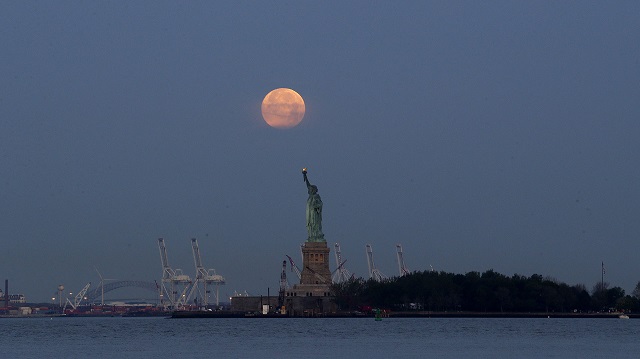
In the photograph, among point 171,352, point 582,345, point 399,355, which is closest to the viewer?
point 399,355

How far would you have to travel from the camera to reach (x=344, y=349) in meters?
112

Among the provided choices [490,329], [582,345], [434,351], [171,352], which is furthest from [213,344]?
[490,329]

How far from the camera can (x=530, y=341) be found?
416 ft

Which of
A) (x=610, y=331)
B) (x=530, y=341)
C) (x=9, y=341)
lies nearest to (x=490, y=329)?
(x=610, y=331)

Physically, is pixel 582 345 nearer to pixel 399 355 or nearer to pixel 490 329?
pixel 399 355

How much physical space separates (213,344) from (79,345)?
1427 cm

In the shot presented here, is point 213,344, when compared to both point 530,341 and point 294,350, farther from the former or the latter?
point 530,341

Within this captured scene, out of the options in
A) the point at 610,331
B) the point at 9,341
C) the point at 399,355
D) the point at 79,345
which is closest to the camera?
the point at 399,355

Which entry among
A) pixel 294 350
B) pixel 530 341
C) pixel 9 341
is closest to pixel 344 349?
pixel 294 350

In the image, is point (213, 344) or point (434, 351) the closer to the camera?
point (434, 351)

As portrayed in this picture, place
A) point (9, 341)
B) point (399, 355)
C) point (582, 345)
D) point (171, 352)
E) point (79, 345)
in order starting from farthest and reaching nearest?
point (9, 341)
point (79, 345)
point (582, 345)
point (171, 352)
point (399, 355)

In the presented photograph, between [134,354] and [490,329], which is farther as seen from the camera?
[490,329]

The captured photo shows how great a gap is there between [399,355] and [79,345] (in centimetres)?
3890

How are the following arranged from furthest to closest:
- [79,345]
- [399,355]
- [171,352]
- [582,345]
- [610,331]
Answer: [610,331] < [79,345] < [582,345] < [171,352] < [399,355]
